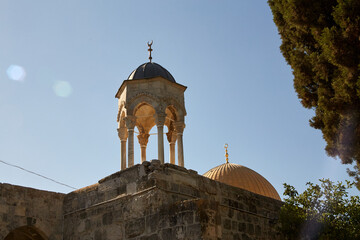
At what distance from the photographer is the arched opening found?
9.26m

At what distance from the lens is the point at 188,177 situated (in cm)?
876

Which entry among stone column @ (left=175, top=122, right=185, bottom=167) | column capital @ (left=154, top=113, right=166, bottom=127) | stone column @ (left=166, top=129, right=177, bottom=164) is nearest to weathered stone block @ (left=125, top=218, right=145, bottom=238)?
stone column @ (left=175, top=122, right=185, bottom=167)

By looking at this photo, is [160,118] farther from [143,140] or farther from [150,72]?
[143,140]

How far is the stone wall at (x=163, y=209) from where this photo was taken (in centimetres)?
754

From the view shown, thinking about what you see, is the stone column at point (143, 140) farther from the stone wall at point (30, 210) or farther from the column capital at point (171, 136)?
the stone wall at point (30, 210)

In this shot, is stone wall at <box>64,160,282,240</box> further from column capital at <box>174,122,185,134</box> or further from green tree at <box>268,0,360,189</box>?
column capital at <box>174,122,185,134</box>

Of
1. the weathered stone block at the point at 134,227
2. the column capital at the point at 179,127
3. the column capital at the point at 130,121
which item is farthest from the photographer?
the column capital at the point at 179,127

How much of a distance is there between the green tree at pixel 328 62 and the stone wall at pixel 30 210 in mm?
4978

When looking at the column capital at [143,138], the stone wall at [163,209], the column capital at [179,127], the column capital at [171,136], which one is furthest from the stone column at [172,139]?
the stone wall at [163,209]

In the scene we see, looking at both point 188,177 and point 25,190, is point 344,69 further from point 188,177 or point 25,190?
point 25,190

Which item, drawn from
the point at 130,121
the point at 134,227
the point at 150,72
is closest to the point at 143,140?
the point at 130,121

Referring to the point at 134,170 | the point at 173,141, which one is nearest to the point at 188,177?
the point at 134,170

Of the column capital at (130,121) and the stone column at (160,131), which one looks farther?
the column capital at (130,121)

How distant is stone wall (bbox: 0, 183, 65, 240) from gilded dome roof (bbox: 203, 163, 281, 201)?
967cm
